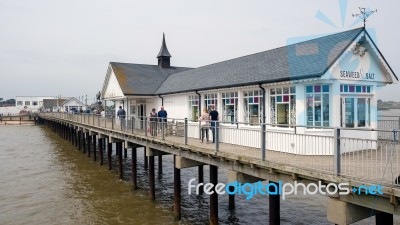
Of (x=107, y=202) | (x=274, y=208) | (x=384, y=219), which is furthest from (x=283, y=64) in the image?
(x=107, y=202)

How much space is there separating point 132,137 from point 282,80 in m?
8.99

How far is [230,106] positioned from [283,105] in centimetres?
367

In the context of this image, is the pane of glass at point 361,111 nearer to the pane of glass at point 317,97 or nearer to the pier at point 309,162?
the pier at point 309,162

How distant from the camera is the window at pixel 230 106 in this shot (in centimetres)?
1581

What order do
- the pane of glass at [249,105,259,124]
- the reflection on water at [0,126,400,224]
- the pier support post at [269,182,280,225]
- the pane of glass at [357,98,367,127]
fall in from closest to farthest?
the pier support post at [269,182,280,225] → the pane of glass at [357,98,367,127] → the reflection on water at [0,126,400,224] → the pane of glass at [249,105,259,124]

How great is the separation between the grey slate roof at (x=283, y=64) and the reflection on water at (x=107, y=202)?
221 inches

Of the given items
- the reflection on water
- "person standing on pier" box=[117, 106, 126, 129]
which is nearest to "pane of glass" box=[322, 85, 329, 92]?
the reflection on water

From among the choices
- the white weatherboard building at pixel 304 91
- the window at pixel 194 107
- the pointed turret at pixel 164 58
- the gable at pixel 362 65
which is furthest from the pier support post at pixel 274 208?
the pointed turret at pixel 164 58

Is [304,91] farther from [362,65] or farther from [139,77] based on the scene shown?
[139,77]

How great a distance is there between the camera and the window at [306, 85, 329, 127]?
11.6 m

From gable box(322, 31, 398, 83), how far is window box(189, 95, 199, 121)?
8.94 m

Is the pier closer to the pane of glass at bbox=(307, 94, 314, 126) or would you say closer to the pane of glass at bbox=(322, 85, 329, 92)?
the pane of glass at bbox=(307, 94, 314, 126)

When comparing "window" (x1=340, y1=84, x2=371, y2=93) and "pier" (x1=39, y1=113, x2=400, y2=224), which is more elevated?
"window" (x1=340, y1=84, x2=371, y2=93)

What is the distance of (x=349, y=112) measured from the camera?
12125mm
